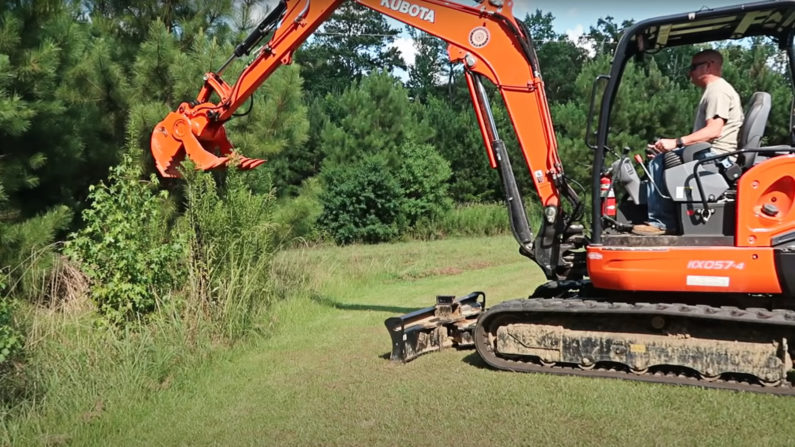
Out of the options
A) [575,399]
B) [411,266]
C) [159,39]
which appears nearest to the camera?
[575,399]

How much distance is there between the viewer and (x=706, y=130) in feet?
18.1

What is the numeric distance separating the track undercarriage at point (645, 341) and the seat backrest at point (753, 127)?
1153mm

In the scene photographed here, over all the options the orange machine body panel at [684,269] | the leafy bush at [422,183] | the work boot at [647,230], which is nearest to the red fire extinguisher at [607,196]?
the work boot at [647,230]

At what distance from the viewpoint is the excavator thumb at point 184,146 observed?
7.85 meters

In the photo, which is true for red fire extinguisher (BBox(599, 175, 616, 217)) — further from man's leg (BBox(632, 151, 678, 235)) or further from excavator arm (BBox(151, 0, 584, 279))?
excavator arm (BBox(151, 0, 584, 279))

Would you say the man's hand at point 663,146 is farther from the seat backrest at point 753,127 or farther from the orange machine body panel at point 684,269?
the orange machine body panel at point 684,269

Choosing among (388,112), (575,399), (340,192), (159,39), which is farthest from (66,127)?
(388,112)

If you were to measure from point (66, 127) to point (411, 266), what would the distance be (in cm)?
676

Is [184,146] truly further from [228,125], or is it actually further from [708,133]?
[708,133]

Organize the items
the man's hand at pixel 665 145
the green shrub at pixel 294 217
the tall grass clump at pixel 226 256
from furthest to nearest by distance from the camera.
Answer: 1. the green shrub at pixel 294 217
2. the tall grass clump at pixel 226 256
3. the man's hand at pixel 665 145

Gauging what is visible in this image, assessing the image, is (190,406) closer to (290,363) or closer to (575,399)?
(290,363)

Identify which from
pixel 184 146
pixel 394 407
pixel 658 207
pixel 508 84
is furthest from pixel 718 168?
pixel 184 146

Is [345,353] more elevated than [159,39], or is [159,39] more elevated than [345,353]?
[159,39]

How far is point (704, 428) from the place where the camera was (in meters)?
4.45
